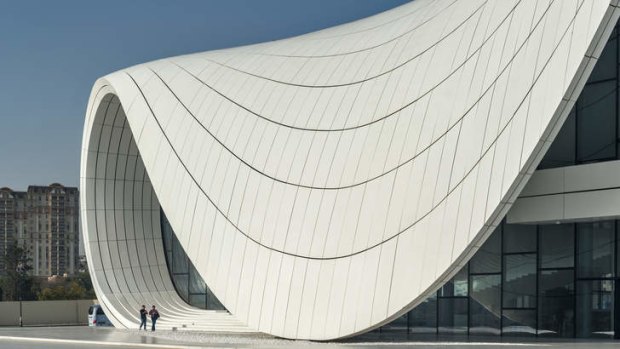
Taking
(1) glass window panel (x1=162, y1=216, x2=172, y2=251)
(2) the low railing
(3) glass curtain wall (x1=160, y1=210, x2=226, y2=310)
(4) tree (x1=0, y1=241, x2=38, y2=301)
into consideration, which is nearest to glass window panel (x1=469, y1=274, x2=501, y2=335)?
(3) glass curtain wall (x1=160, y1=210, x2=226, y2=310)

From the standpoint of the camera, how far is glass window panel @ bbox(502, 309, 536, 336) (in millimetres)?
29812

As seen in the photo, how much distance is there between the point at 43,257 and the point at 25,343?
145 m

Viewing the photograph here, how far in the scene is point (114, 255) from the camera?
41156mm

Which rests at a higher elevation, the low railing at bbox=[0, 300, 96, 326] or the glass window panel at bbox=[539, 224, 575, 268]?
the glass window panel at bbox=[539, 224, 575, 268]

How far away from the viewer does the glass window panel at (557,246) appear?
29.2m

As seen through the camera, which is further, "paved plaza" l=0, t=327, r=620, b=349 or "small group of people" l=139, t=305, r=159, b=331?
"small group of people" l=139, t=305, r=159, b=331

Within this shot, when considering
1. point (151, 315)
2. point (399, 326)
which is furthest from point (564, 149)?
point (151, 315)

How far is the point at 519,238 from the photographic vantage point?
3052 centimetres

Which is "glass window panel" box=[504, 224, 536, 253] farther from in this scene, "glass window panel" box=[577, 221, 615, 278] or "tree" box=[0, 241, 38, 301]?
"tree" box=[0, 241, 38, 301]

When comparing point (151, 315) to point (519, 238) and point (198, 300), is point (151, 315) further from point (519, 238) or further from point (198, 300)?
point (519, 238)

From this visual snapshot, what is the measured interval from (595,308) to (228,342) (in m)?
12.0

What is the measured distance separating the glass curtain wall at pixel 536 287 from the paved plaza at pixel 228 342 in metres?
1.72

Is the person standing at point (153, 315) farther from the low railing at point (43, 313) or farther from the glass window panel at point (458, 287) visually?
the low railing at point (43, 313)

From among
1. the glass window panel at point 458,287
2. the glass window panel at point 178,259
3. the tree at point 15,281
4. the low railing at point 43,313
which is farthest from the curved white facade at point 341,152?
the tree at point 15,281
